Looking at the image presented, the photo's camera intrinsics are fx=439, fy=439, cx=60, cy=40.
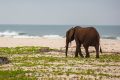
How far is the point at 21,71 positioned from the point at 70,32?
13042mm

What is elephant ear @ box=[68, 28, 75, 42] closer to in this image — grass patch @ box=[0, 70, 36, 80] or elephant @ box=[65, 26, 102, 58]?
elephant @ box=[65, 26, 102, 58]

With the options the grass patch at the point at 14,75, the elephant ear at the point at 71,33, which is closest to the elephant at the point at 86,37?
the elephant ear at the point at 71,33

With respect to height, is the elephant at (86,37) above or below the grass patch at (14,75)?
above

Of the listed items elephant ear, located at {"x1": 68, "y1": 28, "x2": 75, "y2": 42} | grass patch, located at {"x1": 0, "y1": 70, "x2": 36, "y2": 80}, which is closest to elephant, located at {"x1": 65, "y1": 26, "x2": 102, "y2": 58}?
elephant ear, located at {"x1": 68, "y1": 28, "x2": 75, "y2": 42}

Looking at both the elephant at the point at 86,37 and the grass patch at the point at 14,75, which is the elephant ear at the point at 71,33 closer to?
the elephant at the point at 86,37

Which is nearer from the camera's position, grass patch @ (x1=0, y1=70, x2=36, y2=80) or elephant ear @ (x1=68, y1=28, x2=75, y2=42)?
grass patch @ (x1=0, y1=70, x2=36, y2=80)

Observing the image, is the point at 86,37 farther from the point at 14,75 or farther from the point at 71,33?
the point at 14,75

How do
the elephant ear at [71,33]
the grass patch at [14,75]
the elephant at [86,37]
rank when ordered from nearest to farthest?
the grass patch at [14,75] → the elephant at [86,37] → the elephant ear at [71,33]

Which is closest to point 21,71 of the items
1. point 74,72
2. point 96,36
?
point 74,72

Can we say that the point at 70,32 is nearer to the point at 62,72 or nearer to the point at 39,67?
the point at 39,67

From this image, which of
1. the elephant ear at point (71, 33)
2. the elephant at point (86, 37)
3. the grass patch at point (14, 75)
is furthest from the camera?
the elephant ear at point (71, 33)

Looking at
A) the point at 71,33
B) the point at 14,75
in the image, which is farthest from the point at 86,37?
the point at 14,75

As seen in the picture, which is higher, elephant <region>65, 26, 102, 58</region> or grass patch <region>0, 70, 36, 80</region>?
elephant <region>65, 26, 102, 58</region>

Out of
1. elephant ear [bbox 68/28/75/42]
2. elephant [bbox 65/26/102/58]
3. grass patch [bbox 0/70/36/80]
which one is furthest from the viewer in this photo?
elephant ear [bbox 68/28/75/42]
